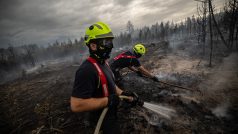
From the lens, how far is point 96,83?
1965mm

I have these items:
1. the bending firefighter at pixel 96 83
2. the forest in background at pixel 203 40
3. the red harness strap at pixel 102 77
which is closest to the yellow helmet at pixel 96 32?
the bending firefighter at pixel 96 83

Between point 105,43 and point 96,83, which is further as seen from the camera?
point 105,43

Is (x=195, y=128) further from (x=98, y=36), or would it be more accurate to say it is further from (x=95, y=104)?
(x=98, y=36)

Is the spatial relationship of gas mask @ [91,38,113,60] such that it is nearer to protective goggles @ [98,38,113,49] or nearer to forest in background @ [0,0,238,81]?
protective goggles @ [98,38,113,49]

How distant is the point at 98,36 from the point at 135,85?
6.81 m

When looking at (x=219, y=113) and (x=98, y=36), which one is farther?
(x=219, y=113)

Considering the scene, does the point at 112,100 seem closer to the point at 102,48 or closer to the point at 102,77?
the point at 102,77

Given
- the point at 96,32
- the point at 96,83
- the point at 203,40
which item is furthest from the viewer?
the point at 203,40

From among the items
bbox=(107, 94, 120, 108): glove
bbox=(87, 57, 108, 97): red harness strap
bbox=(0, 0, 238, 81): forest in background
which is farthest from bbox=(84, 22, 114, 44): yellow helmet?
bbox=(0, 0, 238, 81): forest in background

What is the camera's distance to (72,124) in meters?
5.21

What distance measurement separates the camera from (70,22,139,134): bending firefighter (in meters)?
1.80

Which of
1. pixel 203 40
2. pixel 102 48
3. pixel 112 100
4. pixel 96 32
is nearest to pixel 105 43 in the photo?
pixel 102 48

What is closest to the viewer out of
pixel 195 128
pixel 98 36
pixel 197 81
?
pixel 98 36

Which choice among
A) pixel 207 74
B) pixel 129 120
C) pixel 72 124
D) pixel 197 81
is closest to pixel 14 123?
pixel 72 124
